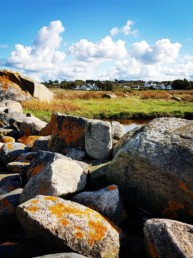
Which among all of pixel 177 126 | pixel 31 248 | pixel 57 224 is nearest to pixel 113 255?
pixel 57 224

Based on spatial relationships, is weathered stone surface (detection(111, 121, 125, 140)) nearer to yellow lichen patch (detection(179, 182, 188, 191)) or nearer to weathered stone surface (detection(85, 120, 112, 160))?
weathered stone surface (detection(85, 120, 112, 160))

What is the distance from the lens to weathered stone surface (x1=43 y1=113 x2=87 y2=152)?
29.6 ft

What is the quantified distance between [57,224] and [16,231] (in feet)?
4.82

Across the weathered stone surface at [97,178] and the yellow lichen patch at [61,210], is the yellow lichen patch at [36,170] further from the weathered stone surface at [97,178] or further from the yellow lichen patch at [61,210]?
the yellow lichen patch at [61,210]

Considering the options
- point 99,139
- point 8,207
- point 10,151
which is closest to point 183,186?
point 99,139

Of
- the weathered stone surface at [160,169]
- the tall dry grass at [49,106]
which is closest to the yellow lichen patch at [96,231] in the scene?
the weathered stone surface at [160,169]

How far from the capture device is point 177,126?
6.50 m

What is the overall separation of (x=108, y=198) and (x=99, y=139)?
2.38m

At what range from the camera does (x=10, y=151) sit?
9602 mm

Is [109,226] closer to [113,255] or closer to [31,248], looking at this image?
[113,255]

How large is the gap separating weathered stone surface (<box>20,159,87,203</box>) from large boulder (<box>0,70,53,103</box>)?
70.3 ft

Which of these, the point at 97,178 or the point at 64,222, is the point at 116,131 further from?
the point at 64,222

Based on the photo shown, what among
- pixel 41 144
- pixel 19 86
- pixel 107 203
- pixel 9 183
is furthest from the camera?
pixel 19 86

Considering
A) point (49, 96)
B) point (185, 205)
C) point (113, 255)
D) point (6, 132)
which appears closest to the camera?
point (113, 255)
